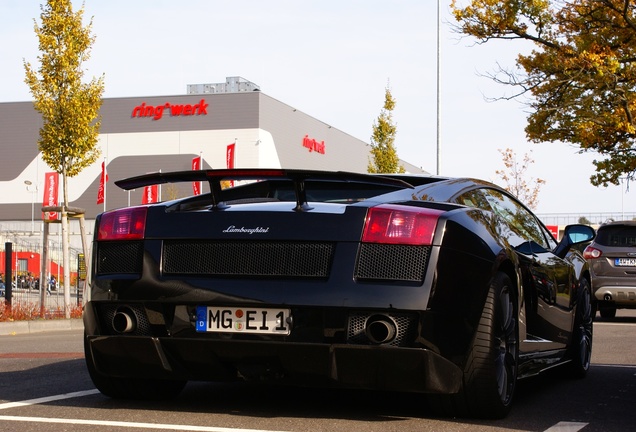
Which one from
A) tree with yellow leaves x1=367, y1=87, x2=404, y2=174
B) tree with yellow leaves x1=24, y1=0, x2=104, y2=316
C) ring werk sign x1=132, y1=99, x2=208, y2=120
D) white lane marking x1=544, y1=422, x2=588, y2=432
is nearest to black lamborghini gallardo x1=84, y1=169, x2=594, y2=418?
white lane marking x1=544, y1=422, x2=588, y2=432

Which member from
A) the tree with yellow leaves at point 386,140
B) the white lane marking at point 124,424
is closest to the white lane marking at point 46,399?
the white lane marking at point 124,424

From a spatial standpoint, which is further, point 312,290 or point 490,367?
point 490,367

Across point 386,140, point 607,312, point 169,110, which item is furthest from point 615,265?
point 169,110

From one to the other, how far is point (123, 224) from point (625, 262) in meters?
12.8

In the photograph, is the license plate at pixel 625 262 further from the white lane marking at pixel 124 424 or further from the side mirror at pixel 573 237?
the white lane marking at pixel 124 424

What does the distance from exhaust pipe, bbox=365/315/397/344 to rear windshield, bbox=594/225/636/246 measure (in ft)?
41.9

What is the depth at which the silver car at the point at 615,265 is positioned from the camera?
54.0ft

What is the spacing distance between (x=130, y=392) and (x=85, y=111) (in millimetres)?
15232

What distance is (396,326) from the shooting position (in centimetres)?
464

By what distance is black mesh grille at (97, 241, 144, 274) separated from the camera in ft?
16.7

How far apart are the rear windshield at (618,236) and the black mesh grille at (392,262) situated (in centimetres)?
1266

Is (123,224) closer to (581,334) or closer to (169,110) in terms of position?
(581,334)

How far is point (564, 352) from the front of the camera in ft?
22.4

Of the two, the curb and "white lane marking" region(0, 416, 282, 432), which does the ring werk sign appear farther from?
"white lane marking" region(0, 416, 282, 432)
